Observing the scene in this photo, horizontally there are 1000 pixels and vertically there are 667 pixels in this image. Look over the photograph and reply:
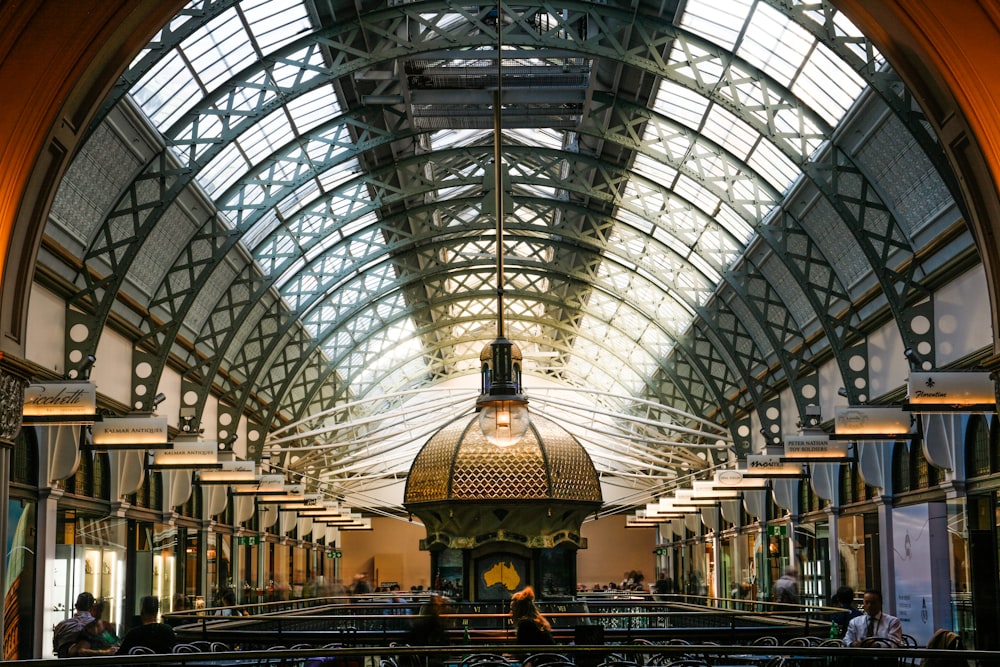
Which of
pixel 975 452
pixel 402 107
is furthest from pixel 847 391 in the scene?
pixel 402 107

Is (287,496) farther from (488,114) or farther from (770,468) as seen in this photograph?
(770,468)

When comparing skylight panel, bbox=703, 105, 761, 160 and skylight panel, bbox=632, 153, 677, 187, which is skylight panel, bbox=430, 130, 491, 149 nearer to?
skylight panel, bbox=632, 153, 677, 187

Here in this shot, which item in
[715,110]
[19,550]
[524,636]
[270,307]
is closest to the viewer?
[524,636]

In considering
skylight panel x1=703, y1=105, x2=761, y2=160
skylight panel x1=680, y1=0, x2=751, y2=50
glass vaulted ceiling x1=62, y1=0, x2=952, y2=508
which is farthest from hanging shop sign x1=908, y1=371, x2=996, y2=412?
skylight panel x1=703, y1=105, x2=761, y2=160

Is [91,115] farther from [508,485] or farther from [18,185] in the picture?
[508,485]

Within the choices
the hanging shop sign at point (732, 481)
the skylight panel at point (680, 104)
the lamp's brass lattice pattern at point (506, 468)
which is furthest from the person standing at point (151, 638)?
the hanging shop sign at point (732, 481)

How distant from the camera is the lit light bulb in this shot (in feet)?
40.7

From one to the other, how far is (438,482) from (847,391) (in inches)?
378

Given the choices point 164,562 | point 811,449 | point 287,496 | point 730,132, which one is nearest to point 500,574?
point 811,449

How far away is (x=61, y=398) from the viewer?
1487 centimetres

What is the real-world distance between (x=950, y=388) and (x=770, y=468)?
38.7ft

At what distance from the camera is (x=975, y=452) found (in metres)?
21.3

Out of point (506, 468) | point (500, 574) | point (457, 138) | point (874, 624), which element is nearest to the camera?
point (874, 624)

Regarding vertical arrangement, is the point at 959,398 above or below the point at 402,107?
below
